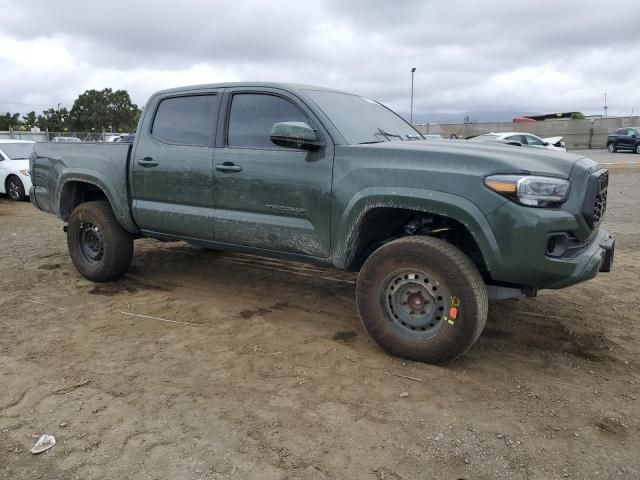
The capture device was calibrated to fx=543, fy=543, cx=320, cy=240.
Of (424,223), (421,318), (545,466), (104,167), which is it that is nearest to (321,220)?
(424,223)

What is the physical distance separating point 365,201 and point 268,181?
0.87 metres

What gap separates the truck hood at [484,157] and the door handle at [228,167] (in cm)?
102

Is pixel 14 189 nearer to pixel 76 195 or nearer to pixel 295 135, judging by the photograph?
pixel 76 195

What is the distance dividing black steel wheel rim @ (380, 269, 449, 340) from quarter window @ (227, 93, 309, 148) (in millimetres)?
1463

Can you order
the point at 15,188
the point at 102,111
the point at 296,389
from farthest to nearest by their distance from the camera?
the point at 102,111, the point at 15,188, the point at 296,389

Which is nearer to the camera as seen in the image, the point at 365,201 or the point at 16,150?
the point at 365,201

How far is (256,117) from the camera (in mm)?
4453

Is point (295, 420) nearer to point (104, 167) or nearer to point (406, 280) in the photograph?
point (406, 280)

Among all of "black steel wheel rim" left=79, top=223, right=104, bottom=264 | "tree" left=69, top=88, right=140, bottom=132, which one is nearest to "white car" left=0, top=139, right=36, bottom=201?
"black steel wheel rim" left=79, top=223, right=104, bottom=264

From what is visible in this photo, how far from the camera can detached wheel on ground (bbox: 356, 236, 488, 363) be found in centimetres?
343

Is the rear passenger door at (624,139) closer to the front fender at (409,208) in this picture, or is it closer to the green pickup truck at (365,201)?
the green pickup truck at (365,201)

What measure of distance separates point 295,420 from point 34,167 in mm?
4627

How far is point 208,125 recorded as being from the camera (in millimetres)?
4695

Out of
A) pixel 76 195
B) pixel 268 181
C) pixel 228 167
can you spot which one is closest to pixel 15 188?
pixel 76 195
